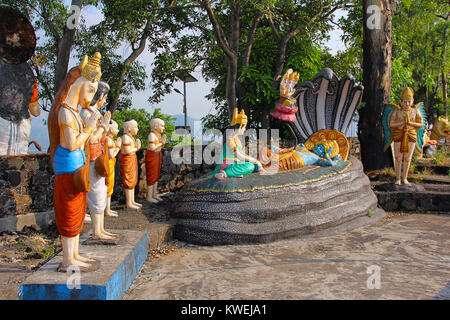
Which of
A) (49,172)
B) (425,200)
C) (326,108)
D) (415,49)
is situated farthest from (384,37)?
(415,49)

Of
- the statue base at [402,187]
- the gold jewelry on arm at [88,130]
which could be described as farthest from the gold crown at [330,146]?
the gold jewelry on arm at [88,130]

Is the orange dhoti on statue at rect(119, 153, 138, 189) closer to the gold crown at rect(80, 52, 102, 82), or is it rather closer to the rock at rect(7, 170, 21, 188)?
the rock at rect(7, 170, 21, 188)

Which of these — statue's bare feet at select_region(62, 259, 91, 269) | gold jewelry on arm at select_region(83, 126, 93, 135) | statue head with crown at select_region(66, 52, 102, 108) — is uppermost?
statue head with crown at select_region(66, 52, 102, 108)

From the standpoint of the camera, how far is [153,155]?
6277 mm

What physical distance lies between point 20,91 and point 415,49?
18.0m

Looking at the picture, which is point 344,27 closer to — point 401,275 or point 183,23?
point 183,23

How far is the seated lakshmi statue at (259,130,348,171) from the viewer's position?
6.23 meters

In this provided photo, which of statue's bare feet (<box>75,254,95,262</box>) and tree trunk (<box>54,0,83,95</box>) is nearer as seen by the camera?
statue's bare feet (<box>75,254,95,262</box>)

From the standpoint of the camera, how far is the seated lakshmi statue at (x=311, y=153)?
6230 mm

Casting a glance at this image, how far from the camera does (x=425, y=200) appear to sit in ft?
23.4

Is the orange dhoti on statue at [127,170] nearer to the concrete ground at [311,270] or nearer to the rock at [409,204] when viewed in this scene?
the concrete ground at [311,270]

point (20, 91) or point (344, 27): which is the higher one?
point (344, 27)

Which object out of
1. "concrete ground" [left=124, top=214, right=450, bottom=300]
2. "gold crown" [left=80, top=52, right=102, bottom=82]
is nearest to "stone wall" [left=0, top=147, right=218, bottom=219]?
"concrete ground" [left=124, top=214, right=450, bottom=300]

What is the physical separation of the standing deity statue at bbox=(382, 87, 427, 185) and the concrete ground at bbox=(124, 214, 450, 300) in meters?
2.23
